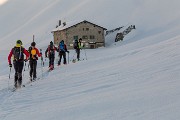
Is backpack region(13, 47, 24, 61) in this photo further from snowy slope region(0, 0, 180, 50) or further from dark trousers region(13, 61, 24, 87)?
snowy slope region(0, 0, 180, 50)

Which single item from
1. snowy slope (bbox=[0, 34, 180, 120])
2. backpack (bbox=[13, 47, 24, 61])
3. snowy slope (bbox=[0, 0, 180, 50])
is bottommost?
snowy slope (bbox=[0, 34, 180, 120])

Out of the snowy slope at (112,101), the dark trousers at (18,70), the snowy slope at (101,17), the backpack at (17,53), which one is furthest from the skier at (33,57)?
the snowy slope at (101,17)

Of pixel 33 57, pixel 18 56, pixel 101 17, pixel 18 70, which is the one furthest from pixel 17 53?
pixel 101 17

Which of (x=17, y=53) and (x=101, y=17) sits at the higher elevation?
(x=101, y=17)

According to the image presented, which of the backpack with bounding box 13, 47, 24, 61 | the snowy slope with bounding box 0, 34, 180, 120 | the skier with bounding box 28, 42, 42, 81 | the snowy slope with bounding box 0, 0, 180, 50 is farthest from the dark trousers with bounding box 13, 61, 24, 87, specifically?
the snowy slope with bounding box 0, 0, 180, 50

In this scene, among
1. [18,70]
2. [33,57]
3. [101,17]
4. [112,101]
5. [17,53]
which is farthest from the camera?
[101,17]

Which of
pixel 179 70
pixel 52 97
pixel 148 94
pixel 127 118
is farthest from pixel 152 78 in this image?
pixel 127 118

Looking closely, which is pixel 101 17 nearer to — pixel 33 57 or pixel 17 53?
pixel 33 57

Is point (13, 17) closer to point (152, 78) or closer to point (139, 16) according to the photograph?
point (139, 16)

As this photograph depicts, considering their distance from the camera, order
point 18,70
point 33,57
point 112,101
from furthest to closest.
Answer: point 33,57, point 18,70, point 112,101

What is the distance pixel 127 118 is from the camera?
225 inches

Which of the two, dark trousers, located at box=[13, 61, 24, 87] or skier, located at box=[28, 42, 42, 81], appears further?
skier, located at box=[28, 42, 42, 81]

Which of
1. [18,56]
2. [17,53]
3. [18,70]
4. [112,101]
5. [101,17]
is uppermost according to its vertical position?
A: [101,17]

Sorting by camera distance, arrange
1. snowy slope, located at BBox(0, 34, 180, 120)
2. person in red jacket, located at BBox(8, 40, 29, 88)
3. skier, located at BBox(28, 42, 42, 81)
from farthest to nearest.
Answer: skier, located at BBox(28, 42, 42, 81)
person in red jacket, located at BBox(8, 40, 29, 88)
snowy slope, located at BBox(0, 34, 180, 120)
